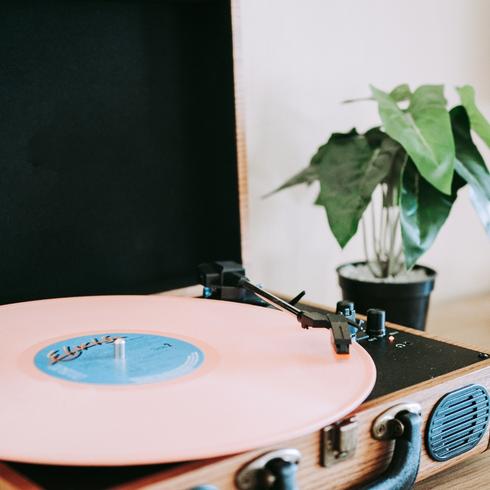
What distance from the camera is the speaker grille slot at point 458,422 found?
0.81 meters

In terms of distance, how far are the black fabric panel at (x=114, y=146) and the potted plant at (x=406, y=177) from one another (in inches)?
7.5

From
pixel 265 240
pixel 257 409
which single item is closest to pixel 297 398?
pixel 257 409

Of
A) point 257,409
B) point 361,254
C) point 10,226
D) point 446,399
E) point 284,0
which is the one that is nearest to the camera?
point 257,409

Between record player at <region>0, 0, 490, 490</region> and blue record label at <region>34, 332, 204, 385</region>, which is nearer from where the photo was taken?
record player at <region>0, 0, 490, 490</region>

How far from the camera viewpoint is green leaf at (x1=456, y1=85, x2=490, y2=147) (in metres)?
1.32

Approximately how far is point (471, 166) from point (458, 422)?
560 mm

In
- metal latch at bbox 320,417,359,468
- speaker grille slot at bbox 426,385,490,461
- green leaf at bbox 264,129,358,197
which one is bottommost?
speaker grille slot at bbox 426,385,490,461

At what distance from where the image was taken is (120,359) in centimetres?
80

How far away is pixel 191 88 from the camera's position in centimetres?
130

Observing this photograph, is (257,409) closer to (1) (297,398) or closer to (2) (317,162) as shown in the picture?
(1) (297,398)

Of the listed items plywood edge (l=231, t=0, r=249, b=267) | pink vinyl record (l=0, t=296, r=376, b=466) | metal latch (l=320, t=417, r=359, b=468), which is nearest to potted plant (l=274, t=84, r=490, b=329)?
plywood edge (l=231, t=0, r=249, b=267)

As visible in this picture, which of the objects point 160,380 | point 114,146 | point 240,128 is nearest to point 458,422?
point 160,380

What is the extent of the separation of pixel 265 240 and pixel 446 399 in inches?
31.5

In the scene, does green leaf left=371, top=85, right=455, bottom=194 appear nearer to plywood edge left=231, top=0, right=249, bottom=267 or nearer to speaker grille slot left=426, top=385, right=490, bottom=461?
plywood edge left=231, top=0, right=249, bottom=267
